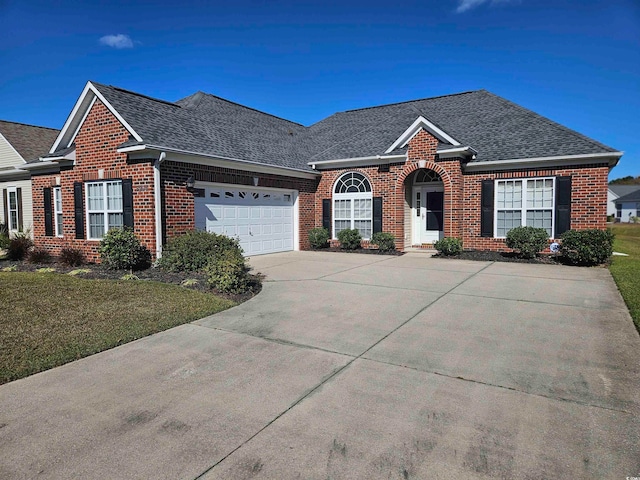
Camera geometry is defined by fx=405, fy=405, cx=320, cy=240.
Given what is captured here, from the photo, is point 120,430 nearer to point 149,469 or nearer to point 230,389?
point 149,469

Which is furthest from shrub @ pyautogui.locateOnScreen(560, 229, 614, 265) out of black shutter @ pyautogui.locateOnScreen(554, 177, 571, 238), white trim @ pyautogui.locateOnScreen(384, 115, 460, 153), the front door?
the front door

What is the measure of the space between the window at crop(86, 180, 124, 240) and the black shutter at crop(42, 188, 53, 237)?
9.95 feet

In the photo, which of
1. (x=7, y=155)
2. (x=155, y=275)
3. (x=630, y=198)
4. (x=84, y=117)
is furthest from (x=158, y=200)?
(x=630, y=198)

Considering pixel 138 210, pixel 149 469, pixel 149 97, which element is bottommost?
pixel 149 469

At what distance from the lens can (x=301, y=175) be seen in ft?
52.9

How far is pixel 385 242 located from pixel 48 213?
39.4 ft

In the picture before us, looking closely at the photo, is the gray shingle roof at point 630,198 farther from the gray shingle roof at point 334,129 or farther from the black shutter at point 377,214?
the black shutter at point 377,214

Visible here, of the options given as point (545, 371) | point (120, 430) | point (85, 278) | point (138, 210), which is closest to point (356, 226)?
point (138, 210)

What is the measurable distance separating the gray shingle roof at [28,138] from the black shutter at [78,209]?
7.72m

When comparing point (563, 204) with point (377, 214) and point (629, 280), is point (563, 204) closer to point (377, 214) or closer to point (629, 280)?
point (629, 280)

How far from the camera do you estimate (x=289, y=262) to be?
12844 mm

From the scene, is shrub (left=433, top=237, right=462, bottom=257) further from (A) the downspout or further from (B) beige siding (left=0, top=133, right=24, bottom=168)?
(B) beige siding (left=0, top=133, right=24, bottom=168)

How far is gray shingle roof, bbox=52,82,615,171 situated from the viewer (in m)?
12.2

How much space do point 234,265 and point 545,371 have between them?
5.77 meters
